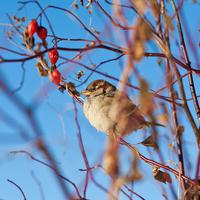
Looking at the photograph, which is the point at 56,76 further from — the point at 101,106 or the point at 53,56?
the point at 101,106

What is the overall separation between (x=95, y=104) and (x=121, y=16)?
2707 mm

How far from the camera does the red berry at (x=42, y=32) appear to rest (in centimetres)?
182

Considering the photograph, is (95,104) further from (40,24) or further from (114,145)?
(114,145)

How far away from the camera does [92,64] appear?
204cm

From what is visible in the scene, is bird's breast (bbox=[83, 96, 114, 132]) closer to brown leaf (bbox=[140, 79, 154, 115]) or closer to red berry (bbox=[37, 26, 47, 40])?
red berry (bbox=[37, 26, 47, 40])

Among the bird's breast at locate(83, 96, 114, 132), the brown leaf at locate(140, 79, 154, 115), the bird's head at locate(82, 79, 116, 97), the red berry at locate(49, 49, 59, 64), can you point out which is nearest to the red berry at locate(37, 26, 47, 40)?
the red berry at locate(49, 49, 59, 64)

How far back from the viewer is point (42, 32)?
6.04ft

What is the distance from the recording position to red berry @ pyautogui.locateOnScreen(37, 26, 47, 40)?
5.96ft

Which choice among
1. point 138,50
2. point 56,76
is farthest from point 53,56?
point 138,50

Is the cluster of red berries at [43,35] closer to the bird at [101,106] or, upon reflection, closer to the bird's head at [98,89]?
the bird at [101,106]

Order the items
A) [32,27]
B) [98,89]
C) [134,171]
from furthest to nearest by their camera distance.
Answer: [98,89] → [32,27] → [134,171]

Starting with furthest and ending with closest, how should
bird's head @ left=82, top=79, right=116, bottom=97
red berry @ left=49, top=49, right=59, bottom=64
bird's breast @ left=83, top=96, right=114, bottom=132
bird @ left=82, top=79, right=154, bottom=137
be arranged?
bird's head @ left=82, top=79, right=116, bottom=97, bird's breast @ left=83, top=96, right=114, bottom=132, bird @ left=82, top=79, right=154, bottom=137, red berry @ left=49, top=49, right=59, bottom=64

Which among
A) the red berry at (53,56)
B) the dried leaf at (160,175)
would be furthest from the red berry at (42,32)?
the dried leaf at (160,175)

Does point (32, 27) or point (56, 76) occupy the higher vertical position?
point (32, 27)
